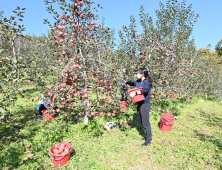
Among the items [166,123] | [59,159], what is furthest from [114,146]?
[166,123]

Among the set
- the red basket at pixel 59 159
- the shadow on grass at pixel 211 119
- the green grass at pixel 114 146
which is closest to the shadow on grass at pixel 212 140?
the green grass at pixel 114 146

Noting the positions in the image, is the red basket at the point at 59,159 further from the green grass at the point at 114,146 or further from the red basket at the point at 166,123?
the red basket at the point at 166,123

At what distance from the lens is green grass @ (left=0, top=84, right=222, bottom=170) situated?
3301 mm

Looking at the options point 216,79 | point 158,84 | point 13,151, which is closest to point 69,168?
point 13,151

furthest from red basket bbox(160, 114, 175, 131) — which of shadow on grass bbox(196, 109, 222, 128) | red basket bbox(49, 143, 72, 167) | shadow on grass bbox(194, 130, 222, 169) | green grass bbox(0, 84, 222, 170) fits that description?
red basket bbox(49, 143, 72, 167)

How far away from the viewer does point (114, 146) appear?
3961 mm

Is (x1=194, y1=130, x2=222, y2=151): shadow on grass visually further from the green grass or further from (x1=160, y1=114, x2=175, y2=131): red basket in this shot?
(x1=160, y1=114, x2=175, y2=131): red basket

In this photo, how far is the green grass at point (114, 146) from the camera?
3.30m

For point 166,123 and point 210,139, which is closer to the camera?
point 210,139

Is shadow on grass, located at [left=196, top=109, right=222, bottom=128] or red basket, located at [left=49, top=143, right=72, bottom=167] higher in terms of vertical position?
red basket, located at [left=49, top=143, right=72, bottom=167]

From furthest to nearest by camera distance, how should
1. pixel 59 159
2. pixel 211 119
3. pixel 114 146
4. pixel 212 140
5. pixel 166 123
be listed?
pixel 211 119
pixel 166 123
pixel 212 140
pixel 114 146
pixel 59 159

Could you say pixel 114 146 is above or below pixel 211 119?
above

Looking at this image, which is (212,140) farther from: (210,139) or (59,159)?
(59,159)

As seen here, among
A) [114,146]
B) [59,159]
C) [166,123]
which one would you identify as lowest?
[114,146]
